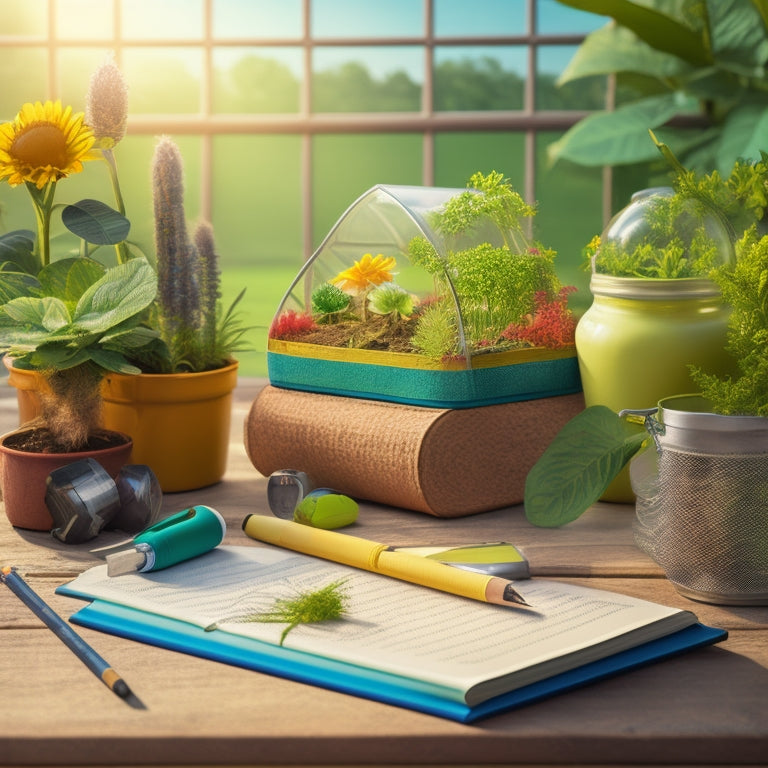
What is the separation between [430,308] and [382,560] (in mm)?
327

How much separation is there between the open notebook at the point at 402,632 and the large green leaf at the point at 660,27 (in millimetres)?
2441

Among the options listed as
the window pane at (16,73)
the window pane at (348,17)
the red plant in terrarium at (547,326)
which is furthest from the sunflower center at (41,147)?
the window pane at (348,17)

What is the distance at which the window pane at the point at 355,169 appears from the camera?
3.94m

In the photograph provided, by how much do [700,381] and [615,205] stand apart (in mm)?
2581

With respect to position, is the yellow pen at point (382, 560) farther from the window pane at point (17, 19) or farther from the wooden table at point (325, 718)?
the window pane at point (17, 19)

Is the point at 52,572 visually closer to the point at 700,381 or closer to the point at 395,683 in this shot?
the point at 395,683

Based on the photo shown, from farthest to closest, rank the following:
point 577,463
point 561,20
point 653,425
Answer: point 561,20
point 577,463
point 653,425

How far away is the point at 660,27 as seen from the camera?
9.49 ft

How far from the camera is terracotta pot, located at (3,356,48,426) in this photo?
38.4 inches

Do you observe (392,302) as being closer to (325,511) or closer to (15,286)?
(325,511)

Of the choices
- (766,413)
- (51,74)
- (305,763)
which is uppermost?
Result: (51,74)

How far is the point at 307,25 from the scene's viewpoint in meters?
2.95

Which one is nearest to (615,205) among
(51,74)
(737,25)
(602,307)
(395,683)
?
(737,25)

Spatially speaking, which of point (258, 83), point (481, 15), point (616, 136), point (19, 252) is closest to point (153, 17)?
point (616, 136)
